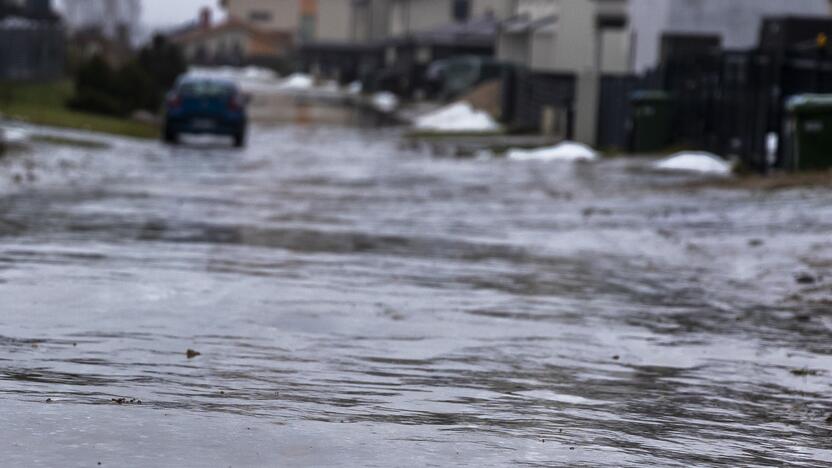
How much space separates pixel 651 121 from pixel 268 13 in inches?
5785

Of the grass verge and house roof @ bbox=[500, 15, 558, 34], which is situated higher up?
house roof @ bbox=[500, 15, 558, 34]

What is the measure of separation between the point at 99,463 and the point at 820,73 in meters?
20.3

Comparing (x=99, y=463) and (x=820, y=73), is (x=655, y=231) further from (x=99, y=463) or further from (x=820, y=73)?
(x=99, y=463)

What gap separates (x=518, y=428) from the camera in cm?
747

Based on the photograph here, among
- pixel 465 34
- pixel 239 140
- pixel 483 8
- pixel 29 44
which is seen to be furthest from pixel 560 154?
pixel 483 8

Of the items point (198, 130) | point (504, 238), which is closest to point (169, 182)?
point (504, 238)

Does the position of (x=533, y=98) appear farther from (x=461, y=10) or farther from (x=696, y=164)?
(x=461, y=10)

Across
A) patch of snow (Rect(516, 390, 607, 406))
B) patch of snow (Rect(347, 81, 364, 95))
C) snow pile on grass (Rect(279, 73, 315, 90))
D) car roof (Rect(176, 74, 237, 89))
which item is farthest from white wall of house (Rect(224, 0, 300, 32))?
patch of snow (Rect(516, 390, 607, 406))

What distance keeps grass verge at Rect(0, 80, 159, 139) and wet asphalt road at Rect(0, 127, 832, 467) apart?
1502 cm

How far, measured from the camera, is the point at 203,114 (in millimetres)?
36781

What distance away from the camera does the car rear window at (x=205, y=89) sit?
36969 millimetres

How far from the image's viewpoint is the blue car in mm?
36656

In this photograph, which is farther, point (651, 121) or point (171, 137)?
point (171, 137)

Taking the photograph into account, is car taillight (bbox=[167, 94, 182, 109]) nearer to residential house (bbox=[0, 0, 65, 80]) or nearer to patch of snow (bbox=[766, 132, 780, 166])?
patch of snow (bbox=[766, 132, 780, 166])
